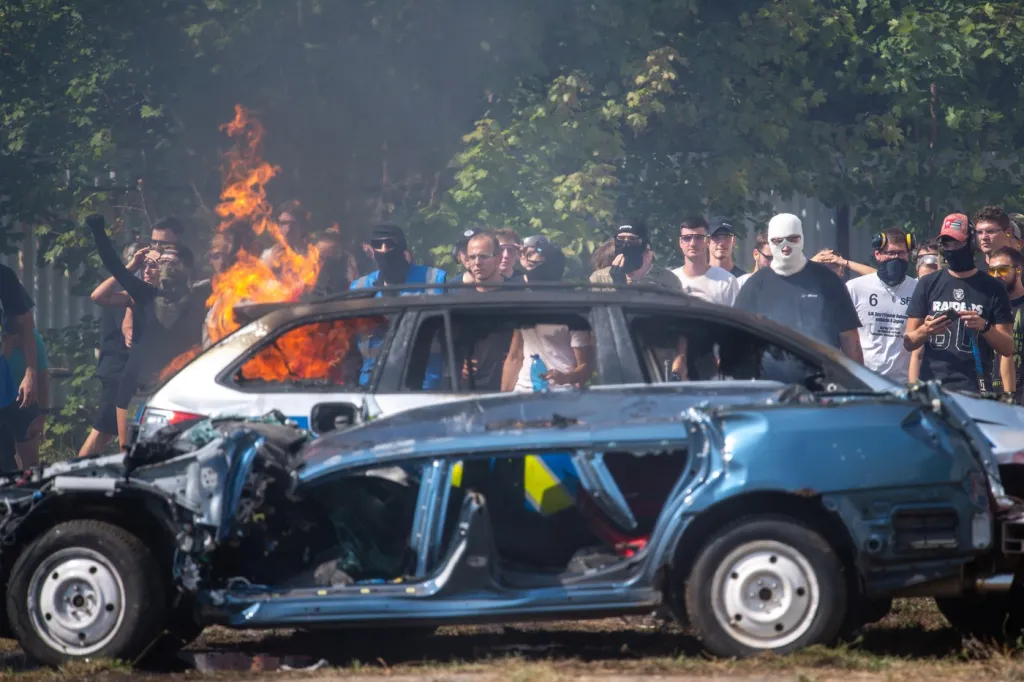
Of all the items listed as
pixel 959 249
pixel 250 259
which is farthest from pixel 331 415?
pixel 250 259

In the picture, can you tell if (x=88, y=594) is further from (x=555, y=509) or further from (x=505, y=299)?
(x=505, y=299)

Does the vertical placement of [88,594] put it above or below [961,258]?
below

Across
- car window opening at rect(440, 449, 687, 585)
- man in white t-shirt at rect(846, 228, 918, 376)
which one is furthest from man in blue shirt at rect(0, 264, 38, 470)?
car window opening at rect(440, 449, 687, 585)

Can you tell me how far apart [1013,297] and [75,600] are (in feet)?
22.2

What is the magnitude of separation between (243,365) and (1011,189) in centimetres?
1072

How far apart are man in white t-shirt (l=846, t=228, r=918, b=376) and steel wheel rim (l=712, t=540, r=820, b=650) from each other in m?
5.37

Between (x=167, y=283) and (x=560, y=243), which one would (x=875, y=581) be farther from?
(x=560, y=243)

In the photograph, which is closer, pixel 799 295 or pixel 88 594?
pixel 88 594

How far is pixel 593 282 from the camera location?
9180 mm

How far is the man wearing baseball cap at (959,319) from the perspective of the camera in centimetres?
1014

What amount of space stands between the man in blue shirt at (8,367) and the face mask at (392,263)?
9.01ft

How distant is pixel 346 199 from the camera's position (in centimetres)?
1536

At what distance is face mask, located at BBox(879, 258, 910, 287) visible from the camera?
1181cm

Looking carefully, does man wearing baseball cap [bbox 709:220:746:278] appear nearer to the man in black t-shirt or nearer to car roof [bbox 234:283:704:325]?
car roof [bbox 234:283:704:325]
